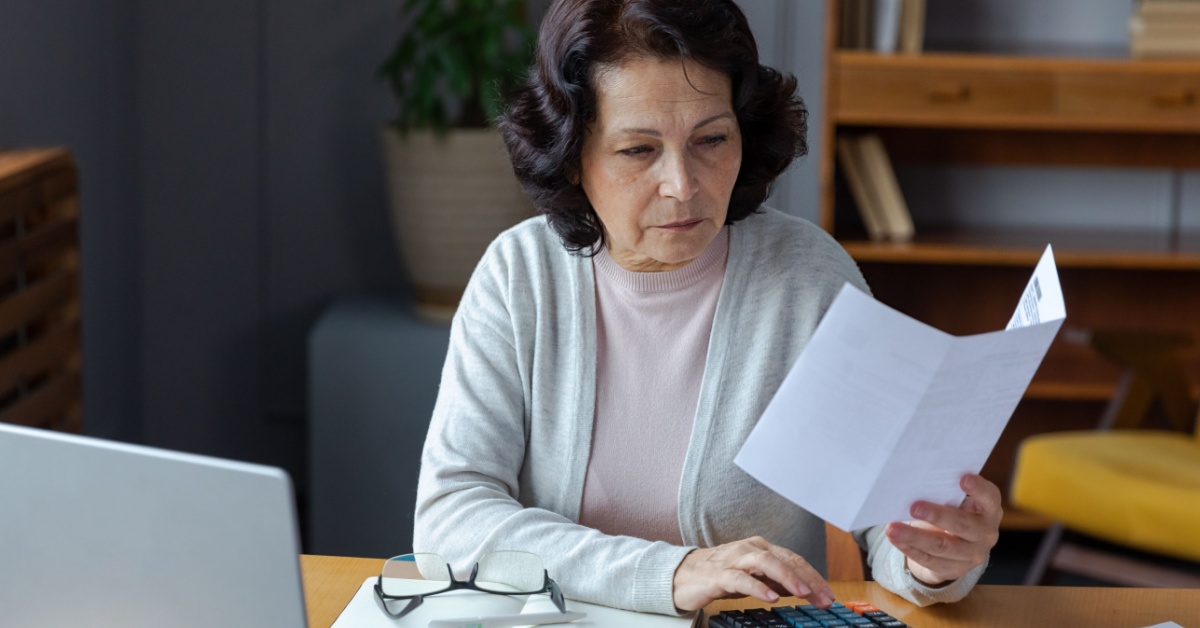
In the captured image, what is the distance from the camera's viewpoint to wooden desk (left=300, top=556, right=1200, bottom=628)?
113cm

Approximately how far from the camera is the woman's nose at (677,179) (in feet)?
4.23

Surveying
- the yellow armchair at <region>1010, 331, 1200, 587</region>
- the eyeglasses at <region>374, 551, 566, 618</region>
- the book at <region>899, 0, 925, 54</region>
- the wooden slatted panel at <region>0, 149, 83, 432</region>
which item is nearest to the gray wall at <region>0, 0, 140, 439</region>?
the wooden slatted panel at <region>0, 149, 83, 432</region>

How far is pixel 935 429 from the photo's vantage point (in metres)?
0.98

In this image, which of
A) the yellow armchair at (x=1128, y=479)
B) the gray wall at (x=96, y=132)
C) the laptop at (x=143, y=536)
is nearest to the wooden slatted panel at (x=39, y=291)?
the gray wall at (x=96, y=132)

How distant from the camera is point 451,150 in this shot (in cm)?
289

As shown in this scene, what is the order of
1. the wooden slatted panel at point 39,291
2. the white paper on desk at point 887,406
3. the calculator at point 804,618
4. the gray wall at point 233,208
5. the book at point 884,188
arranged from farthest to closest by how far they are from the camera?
the gray wall at point 233,208 → the book at point 884,188 → the wooden slatted panel at point 39,291 → the calculator at point 804,618 → the white paper on desk at point 887,406

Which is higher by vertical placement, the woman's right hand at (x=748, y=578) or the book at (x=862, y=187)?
the book at (x=862, y=187)

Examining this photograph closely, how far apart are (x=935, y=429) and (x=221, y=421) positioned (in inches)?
107

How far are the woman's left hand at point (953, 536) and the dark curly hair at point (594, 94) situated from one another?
471mm

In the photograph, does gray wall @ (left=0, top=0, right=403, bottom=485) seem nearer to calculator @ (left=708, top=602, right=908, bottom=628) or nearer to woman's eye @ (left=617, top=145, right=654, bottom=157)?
woman's eye @ (left=617, top=145, right=654, bottom=157)

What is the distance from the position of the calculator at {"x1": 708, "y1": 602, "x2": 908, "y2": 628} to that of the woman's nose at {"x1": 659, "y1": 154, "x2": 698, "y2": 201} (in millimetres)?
428

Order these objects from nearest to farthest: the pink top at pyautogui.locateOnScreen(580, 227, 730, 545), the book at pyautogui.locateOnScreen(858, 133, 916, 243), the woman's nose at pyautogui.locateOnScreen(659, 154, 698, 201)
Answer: the woman's nose at pyautogui.locateOnScreen(659, 154, 698, 201)
the pink top at pyautogui.locateOnScreen(580, 227, 730, 545)
the book at pyautogui.locateOnScreen(858, 133, 916, 243)

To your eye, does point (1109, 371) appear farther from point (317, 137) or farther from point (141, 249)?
point (141, 249)

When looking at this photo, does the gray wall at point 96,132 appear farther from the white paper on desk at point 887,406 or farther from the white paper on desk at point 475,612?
the white paper on desk at point 887,406
